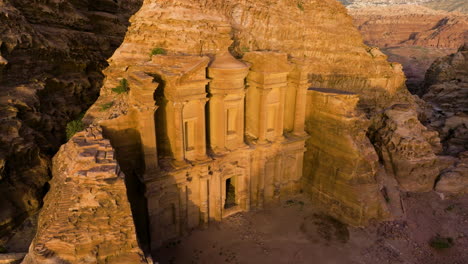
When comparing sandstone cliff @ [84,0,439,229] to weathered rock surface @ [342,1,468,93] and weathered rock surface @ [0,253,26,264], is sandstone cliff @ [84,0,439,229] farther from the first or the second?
weathered rock surface @ [342,1,468,93]

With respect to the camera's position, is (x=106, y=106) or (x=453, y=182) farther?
(x=453, y=182)

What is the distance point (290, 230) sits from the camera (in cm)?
1739

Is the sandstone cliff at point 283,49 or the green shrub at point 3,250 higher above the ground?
the sandstone cliff at point 283,49

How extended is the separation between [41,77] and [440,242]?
106 ft

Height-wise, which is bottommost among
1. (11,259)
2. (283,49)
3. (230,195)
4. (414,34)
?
(230,195)

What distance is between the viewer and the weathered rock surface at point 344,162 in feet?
58.7

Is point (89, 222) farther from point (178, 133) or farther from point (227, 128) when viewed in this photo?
point (227, 128)

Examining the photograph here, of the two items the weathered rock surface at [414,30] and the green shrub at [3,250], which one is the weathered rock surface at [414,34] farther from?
the green shrub at [3,250]

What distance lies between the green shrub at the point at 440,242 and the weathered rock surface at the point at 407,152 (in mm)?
4283

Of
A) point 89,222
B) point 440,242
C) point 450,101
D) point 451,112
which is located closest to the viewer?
point 89,222

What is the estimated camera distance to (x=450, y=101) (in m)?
37.3

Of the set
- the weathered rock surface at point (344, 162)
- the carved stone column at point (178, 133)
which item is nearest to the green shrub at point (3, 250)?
the carved stone column at point (178, 133)

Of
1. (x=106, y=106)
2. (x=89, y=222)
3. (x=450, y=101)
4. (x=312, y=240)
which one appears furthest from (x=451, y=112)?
(x=89, y=222)

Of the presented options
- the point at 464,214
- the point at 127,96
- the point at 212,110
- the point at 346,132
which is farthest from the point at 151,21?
the point at 464,214
